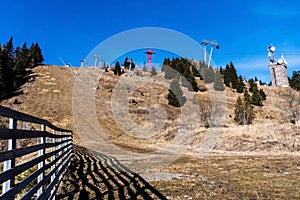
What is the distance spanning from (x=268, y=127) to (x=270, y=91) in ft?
184

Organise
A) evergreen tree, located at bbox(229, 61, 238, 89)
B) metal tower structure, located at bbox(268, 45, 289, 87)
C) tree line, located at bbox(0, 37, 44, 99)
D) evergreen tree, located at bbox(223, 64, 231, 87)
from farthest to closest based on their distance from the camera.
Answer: metal tower structure, located at bbox(268, 45, 289, 87) < evergreen tree, located at bbox(223, 64, 231, 87) < evergreen tree, located at bbox(229, 61, 238, 89) < tree line, located at bbox(0, 37, 44, 99)

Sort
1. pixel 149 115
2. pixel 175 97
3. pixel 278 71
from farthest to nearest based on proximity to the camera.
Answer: pixel 278 71 → pixel 175 97 → pixel 149 115

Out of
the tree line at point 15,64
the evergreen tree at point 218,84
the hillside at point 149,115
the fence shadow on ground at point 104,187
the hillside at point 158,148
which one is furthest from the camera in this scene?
the evergreen tree at point 218,84

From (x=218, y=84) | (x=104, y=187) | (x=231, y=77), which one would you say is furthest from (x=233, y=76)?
(x=104, y=187)

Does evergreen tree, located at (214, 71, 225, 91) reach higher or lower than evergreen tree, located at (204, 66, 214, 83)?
lower

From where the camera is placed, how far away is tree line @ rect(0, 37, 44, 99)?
144 ft

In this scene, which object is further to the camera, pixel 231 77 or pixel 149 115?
pixel 231 77

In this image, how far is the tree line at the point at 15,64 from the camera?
144 ft

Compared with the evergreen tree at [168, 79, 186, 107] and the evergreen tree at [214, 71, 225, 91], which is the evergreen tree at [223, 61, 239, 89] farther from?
the evergreen tree at [168, 79, 186, 107]

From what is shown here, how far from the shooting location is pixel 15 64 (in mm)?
59938

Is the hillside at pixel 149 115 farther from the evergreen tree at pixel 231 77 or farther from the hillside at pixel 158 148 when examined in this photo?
the evergreen tree at pixel 231 77

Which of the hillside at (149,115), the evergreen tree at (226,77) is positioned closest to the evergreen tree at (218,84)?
the hillside at (149,115)

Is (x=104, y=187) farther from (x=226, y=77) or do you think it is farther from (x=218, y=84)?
(x=226, y=77)

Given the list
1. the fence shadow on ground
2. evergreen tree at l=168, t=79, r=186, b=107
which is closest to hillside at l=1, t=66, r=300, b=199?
the fence shadow on ground
